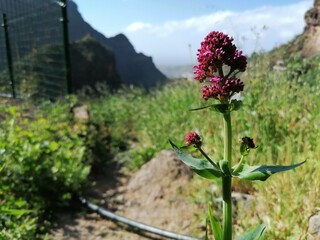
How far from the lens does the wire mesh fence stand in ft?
26.4

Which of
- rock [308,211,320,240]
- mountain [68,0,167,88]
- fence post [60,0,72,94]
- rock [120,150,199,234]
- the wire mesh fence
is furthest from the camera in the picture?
mountain [68,0,167,88]

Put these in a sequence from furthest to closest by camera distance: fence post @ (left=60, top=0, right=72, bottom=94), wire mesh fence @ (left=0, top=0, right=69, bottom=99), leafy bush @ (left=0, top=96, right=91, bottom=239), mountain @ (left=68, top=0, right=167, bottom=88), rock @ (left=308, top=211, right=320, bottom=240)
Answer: mountain @ (left=68, top=0, right=167, bottom=88), wire mesh fence @ (left=0, top=0, right=69, bottom=99), fence post @ (left=60, top=0, right=72, bottom=94), leafy bush @ (left=0, top=96, right=91, bottom=239), rock @ (left=308, top=211, right=320, bottom=240)

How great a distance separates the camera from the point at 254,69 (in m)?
5.80

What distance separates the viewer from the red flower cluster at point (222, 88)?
1.59 meters

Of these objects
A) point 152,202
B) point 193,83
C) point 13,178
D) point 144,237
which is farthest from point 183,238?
point 193,83

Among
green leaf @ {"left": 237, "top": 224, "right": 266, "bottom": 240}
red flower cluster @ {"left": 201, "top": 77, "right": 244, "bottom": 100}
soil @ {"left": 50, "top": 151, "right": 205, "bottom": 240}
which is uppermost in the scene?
red flower cluster @ {"left": 201, "top": 77, "right": 244, "bottom": 100}

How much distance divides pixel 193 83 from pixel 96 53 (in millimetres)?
32966

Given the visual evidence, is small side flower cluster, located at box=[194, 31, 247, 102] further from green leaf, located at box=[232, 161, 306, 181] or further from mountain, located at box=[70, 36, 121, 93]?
mountain, located at box=[70, 36, 121, 93]

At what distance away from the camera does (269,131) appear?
4688mm

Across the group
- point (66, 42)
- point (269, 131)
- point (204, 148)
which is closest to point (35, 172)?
point (204, 148)

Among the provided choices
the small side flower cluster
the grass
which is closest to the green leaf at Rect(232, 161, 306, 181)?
the small side flower cluster

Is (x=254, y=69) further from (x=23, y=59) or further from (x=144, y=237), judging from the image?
(x=23, y=59)

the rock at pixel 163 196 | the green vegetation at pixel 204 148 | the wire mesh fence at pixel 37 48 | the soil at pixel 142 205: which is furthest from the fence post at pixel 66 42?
the rock at pixel 163 196

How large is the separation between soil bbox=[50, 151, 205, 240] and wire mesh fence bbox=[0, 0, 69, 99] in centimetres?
285
